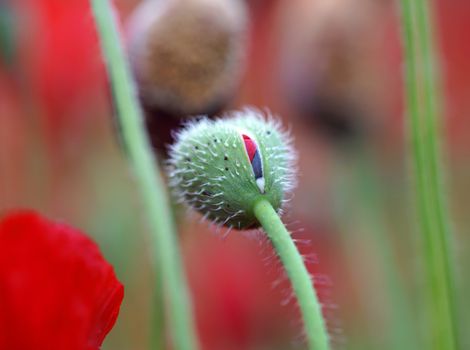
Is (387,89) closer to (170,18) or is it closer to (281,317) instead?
(281,317)

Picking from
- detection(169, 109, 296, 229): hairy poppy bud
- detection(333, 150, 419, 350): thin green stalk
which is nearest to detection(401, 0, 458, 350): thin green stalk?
detection(169, 109, 296, 229): hairy poppy bud

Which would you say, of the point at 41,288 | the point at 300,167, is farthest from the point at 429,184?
the point at 300,167

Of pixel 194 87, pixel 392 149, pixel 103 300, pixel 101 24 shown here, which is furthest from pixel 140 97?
pixel 392 149

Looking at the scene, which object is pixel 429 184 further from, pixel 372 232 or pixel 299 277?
pixel 372 232

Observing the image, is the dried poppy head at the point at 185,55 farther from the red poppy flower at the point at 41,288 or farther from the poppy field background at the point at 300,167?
the red poppy flower at the point at 41,288

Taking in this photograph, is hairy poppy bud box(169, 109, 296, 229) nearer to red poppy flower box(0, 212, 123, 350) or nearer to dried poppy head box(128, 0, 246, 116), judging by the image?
red poppy flower box(0, 212, 123, 350)

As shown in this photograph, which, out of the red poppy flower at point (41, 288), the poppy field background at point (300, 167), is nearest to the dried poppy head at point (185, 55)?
the poppy field background at point (300, 167)
